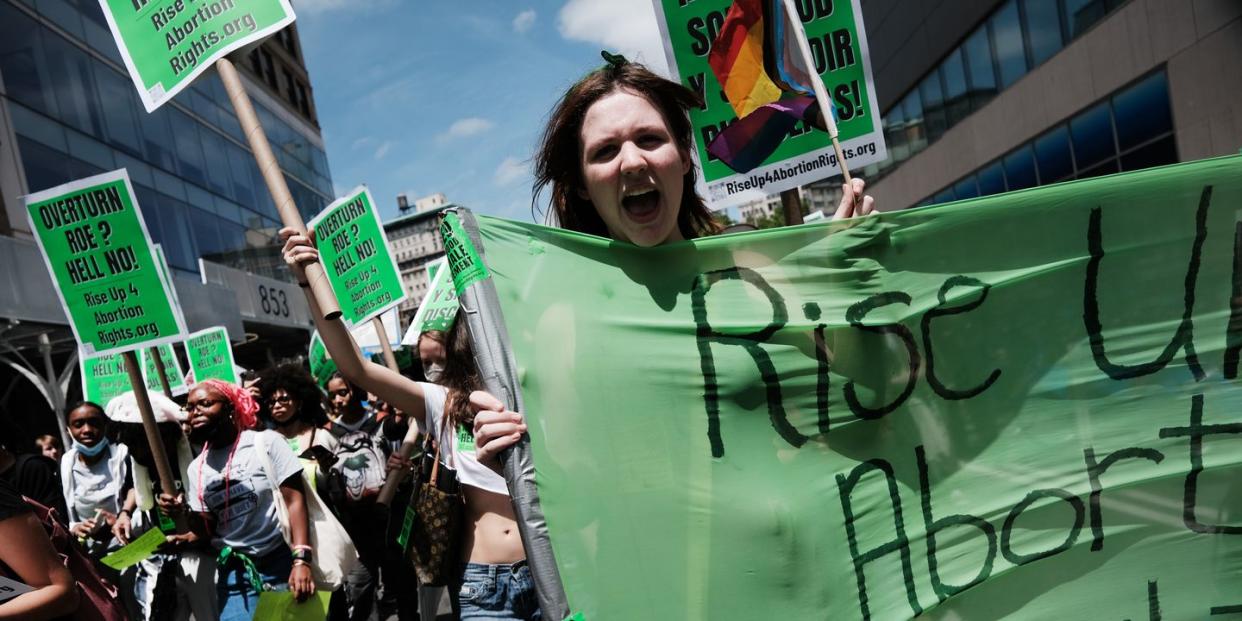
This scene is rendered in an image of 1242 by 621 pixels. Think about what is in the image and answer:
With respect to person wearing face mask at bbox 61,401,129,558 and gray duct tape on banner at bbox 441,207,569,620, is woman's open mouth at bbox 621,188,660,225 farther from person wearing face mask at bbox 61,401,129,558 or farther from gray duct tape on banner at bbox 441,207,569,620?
person wearing face mask at bbox 61,401,129,558

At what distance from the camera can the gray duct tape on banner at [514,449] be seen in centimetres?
183

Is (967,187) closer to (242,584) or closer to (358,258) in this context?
(358,258)

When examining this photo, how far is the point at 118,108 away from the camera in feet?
61.1

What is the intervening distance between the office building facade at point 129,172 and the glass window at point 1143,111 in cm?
1246

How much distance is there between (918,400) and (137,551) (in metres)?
3.29

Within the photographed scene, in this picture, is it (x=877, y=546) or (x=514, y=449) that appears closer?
(x=514, y=449)

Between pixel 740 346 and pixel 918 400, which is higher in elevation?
pixel 740 346

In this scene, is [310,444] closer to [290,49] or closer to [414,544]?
[414,544]

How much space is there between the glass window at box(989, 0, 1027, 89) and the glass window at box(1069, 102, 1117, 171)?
7.00 feet

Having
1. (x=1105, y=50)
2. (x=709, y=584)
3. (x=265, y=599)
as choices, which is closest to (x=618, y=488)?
(x=709, y=584)

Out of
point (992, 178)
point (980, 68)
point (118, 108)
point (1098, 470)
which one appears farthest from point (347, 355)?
point (992, 178)

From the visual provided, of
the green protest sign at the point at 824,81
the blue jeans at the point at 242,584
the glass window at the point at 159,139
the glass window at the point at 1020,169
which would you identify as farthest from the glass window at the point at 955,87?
the blue jeans at the point at 242,584

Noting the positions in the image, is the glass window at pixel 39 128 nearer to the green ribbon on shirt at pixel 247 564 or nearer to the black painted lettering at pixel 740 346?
the green ribbon on shirt at pixel 247 564

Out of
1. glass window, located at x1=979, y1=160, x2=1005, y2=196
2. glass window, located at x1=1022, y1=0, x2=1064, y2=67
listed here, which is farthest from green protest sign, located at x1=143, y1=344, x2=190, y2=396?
glass window, located at x1=979, y1=160, x2=1005, y2=196
